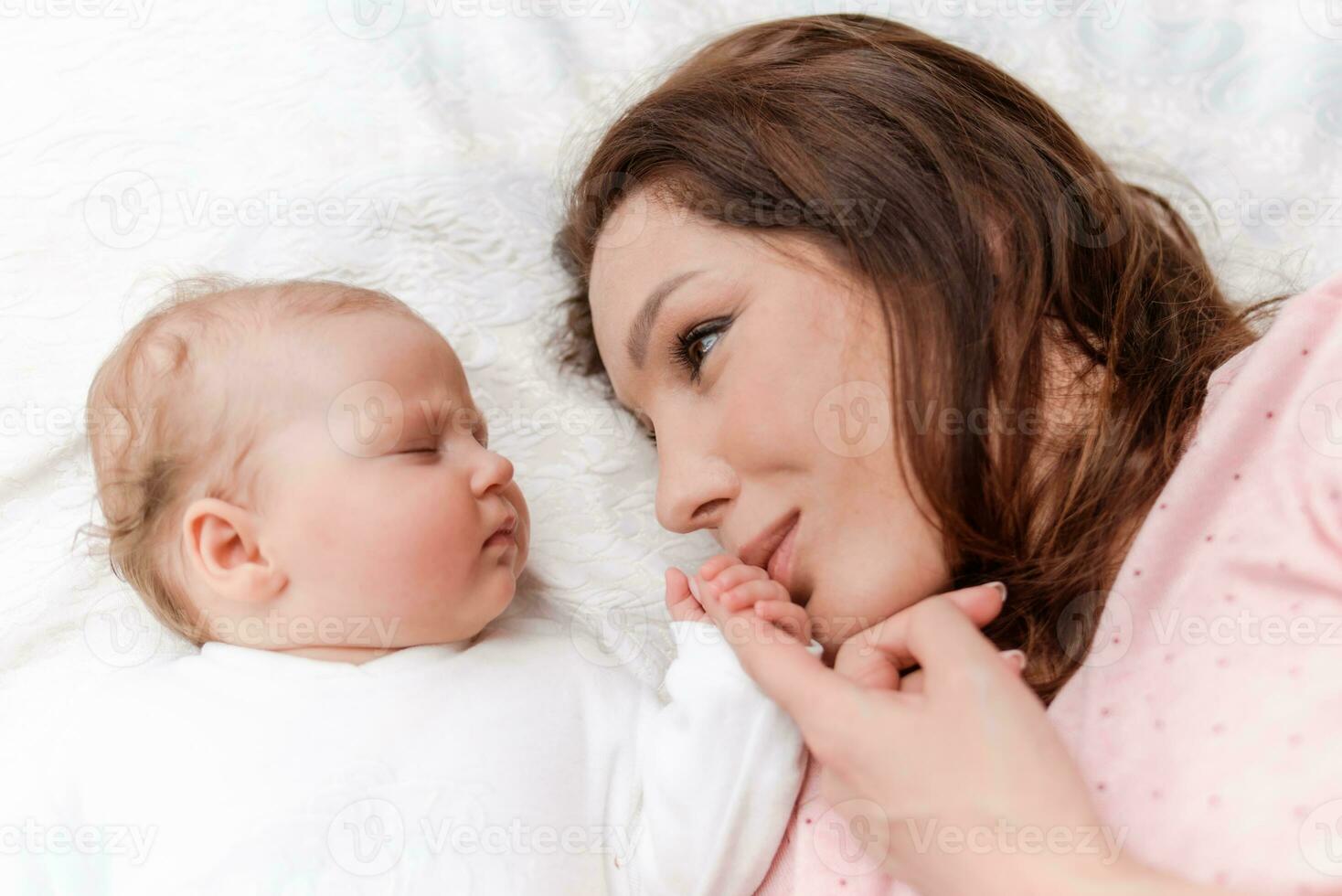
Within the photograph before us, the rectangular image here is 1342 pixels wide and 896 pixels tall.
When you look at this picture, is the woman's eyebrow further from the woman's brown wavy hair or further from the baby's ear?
the baby's ear

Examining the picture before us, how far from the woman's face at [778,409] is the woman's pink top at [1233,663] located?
9.5 inches

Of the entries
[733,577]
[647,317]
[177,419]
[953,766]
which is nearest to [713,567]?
[733,577]

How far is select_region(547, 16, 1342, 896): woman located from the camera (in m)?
1.12

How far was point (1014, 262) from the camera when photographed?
138 centimetres

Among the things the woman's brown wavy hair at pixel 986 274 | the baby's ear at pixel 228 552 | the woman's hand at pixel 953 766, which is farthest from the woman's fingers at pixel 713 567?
the baby's ear at pixel 228 552

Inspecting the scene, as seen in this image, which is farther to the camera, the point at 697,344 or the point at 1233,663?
the point at 697,344

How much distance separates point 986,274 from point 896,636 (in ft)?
1.46

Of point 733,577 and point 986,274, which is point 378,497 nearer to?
point 733,577

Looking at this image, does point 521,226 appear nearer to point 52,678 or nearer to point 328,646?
point 328,646

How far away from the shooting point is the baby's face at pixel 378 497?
1.39 m

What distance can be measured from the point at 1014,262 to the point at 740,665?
23.2 inches

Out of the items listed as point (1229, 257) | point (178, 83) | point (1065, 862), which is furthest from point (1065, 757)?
point (178, 83)

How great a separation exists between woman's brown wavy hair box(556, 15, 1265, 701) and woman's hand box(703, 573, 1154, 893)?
6.2 inches

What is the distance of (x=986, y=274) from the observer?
136 cm
